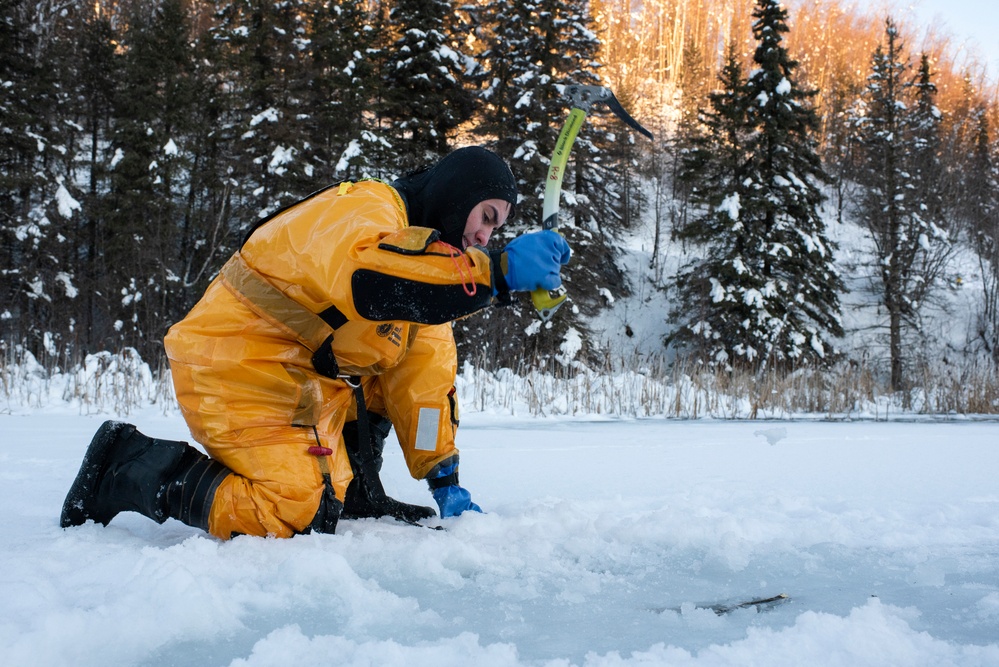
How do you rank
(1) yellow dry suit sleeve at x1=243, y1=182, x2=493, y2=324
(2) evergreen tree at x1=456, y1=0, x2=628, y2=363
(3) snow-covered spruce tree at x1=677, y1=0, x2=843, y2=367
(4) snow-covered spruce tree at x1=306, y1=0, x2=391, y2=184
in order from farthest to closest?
(3) snow-covered spruce tree at x1=677, y1=0, x2=843, y2=367, (4) snow-covered spruce tree at x1=306, y1=0, x2=391, y2=184, (2) evergreen tree at x1=456, y1=0, x2=628, y2=363, (1) yellow dry suit sleeve at x1=243, y1=182, x2=493, y2=324

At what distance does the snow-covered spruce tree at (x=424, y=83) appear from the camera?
1769cm

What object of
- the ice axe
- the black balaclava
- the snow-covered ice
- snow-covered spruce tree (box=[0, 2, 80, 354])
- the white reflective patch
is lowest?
the snow-covered ice

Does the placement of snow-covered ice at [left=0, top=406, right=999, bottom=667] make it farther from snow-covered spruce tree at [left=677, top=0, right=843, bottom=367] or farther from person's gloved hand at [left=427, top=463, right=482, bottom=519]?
snow-covered spruce tree at [left=677, top=0, right=843, bottom=367]

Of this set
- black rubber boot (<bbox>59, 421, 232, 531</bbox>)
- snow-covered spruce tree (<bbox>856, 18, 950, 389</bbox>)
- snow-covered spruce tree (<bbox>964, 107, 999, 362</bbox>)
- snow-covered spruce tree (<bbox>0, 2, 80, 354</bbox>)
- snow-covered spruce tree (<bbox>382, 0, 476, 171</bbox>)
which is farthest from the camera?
snow-covered spruce tree (<bbox>964, 107, 999, 362</bbox>)

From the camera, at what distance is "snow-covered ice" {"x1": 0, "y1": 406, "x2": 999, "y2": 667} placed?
1184 mm

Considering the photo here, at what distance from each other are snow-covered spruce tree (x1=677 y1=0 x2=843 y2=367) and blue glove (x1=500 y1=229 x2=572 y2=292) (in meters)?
15.8

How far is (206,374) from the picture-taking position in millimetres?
2064

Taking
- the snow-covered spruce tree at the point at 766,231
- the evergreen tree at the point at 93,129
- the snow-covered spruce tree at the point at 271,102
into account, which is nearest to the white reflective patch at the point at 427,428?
the snow-covered spruce tree at the point at 271,102

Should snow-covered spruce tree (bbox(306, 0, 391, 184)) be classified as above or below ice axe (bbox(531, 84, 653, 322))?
above

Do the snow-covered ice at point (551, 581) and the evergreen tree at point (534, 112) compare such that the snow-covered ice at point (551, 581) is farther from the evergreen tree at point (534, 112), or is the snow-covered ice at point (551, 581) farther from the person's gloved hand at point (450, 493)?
the evergreen tree at point (534, 112)

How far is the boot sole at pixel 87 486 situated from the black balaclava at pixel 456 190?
3.71 feet

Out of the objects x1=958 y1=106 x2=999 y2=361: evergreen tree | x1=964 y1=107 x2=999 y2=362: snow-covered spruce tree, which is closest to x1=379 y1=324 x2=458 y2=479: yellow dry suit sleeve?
x1=964 y1=107 x2=999 y2=362: snow-covered spruce tree

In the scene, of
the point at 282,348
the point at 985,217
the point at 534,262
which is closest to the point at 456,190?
the point at 534,262

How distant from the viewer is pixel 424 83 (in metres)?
17.9
